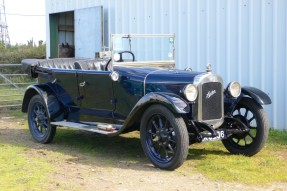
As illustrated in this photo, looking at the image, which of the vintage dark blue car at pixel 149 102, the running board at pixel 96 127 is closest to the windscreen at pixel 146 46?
the vintage dark blue car at pixel 149 102

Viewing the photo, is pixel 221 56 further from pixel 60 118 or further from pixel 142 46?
pixel 60 118

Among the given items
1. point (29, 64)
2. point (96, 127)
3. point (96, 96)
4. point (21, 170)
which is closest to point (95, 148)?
point (96, 127)

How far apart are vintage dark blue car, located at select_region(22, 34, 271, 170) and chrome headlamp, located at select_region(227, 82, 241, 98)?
0.04 feet

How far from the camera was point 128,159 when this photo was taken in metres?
6.67

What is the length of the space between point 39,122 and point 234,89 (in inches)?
135

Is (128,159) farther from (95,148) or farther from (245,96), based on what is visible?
(245,96)

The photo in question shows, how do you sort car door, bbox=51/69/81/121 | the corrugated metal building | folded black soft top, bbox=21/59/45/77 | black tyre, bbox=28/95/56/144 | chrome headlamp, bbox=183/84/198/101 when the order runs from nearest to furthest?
chrome headlamp, bbox=183/84/198/101 → car door, bbox=51/69/81/121 → black tyre, bbox=28/95/56/144 → folded black soft top, bbox=21/59/45/77 → the corrugated metal building

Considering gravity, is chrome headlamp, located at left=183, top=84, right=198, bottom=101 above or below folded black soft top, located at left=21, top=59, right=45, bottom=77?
below

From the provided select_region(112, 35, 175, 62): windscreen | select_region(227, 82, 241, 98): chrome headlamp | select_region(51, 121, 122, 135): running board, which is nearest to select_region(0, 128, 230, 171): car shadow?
select_region(51, 121, 122, 135): running board

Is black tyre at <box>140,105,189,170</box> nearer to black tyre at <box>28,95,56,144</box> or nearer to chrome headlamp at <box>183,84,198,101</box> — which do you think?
chrome headlamp at <box>183,84,198,101</box>

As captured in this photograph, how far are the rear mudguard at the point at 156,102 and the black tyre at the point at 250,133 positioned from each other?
1213mm

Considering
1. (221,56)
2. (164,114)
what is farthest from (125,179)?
(221,56)

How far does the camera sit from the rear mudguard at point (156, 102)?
5793mm

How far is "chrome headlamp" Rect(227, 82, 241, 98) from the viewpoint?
652cm
